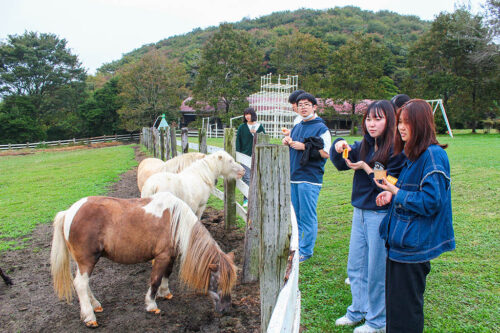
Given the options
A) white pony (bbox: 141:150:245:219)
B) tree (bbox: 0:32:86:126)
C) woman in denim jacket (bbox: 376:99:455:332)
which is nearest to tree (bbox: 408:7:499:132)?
white pony (bbox: 141:150:245:219)

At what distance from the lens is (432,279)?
3.34m

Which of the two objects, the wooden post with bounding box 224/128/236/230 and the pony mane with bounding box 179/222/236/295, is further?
the wooden post with bounding box 224/128/236/230

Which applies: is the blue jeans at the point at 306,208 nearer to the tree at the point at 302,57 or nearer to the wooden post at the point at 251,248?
the wooden post at the point at 251,248

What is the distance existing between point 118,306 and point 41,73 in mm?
51570

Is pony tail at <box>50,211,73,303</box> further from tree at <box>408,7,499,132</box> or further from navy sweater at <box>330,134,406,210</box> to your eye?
tree at <box>408,7,499,132</box>

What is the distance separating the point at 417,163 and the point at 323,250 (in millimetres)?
2587

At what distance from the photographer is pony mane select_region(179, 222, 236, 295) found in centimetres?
290

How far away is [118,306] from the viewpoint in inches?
123

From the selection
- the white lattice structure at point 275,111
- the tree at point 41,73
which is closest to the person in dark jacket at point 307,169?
the white lattice structure at point 275,111

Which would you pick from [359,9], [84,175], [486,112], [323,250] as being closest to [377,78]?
[486,112]

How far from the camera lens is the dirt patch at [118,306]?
280 cm

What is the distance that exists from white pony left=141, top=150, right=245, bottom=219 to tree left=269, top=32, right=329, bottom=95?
34608 millimetres

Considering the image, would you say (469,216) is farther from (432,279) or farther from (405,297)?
(405,297)

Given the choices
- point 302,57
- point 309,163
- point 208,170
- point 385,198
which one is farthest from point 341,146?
point 302,57
